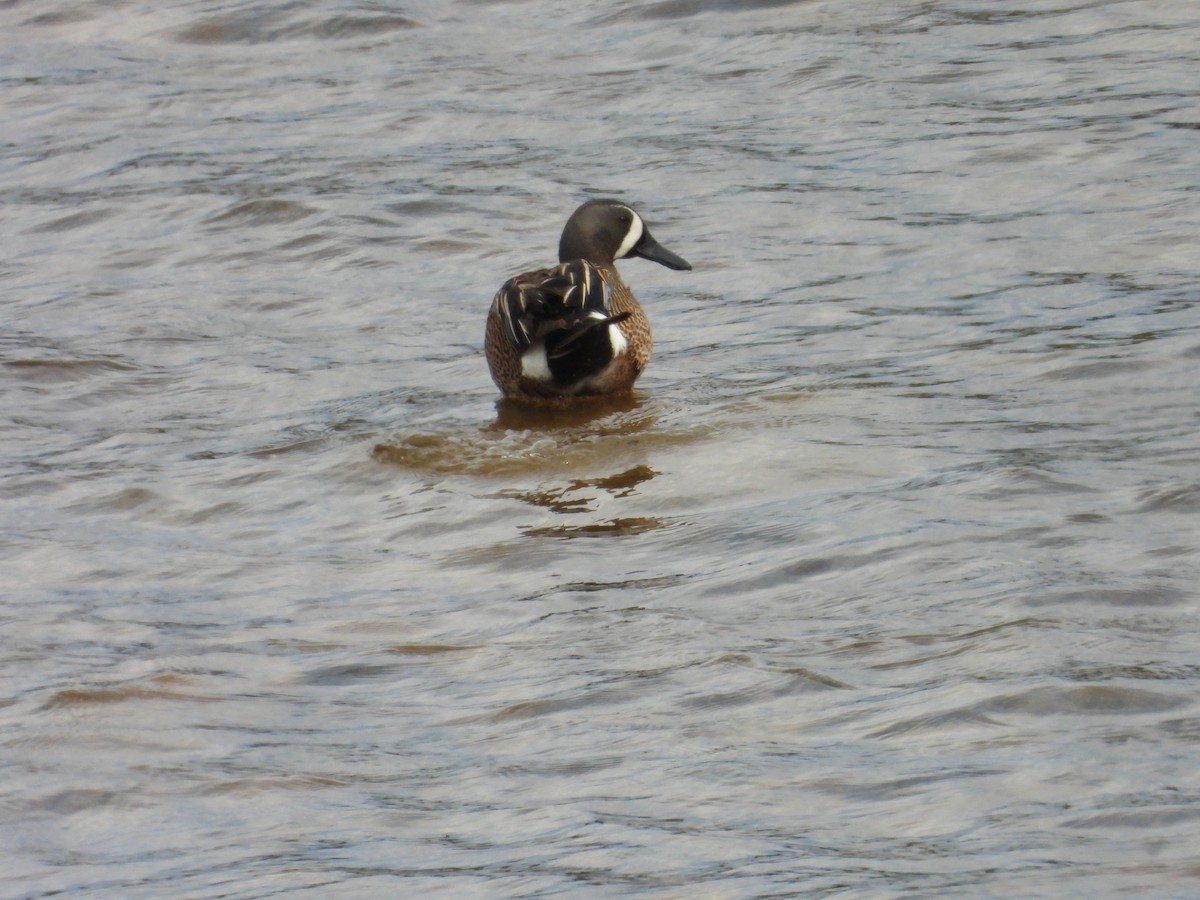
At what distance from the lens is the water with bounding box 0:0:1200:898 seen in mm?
4117

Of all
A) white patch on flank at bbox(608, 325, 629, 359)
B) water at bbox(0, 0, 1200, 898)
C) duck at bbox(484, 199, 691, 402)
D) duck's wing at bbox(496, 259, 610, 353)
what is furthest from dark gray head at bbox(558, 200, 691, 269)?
white patch on flank at bbox(608, 325, 629, 359)

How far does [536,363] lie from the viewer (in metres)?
8.11

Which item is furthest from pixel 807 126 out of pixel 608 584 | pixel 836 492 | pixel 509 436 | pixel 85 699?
pixel 85 699

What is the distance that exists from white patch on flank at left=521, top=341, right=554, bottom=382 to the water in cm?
22

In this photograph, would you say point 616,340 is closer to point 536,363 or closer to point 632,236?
point 536,363

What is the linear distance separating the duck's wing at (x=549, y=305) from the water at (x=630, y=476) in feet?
1.23

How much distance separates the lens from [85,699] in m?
5.01

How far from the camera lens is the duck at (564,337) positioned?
26.5ft

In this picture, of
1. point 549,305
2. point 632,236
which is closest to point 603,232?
point 632,236

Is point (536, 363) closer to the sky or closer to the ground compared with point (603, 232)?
closer to the ground

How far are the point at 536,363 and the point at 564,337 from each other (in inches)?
6.1

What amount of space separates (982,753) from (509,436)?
385 centimetres

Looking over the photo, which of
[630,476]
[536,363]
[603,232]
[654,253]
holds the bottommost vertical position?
[630,476]

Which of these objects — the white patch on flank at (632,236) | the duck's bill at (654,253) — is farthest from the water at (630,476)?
the white patch on flank at (632,236)
